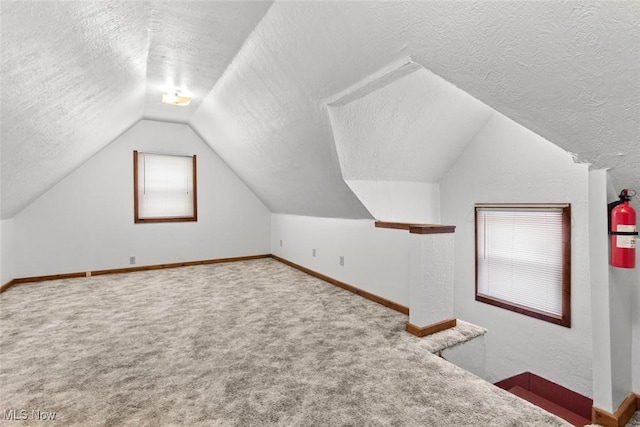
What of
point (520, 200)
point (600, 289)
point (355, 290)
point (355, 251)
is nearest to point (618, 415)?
point (600, 289)

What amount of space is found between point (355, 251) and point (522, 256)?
1947mm

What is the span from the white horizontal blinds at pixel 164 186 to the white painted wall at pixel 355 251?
195 cm

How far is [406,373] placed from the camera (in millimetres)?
2203

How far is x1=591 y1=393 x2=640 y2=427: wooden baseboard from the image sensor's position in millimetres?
1768

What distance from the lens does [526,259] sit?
A: 355 cm

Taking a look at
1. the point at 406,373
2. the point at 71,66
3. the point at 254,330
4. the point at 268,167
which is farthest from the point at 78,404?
the point at 268,167

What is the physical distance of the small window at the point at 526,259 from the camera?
3204mm

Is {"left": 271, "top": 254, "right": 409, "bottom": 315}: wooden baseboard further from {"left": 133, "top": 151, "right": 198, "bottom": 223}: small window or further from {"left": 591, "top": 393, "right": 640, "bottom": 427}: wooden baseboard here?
{"left": 133, "top": 151, "right": 198, "bottom": 223}: small window

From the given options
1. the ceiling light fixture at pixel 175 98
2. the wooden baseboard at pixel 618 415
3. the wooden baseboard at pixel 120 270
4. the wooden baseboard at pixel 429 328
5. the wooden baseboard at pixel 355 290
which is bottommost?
the wooden baseboard at pixel 618 415

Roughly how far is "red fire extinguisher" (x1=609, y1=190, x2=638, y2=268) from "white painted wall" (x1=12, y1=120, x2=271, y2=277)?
18.4 ft

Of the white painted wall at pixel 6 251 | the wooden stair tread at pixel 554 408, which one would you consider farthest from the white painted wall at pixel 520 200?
the white painted wall at pixel 6 251

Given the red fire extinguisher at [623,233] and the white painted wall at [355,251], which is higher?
the red fire extinguisher at [623,233]

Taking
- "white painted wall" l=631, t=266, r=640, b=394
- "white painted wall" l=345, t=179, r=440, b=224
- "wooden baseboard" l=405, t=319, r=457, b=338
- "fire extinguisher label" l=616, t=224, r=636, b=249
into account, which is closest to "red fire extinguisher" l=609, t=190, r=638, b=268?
"fire extinguisher label" l=616, t=224, r=636, b=249

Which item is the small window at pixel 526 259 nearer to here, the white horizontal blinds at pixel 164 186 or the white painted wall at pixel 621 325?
the white painted wall at pixel 621 325
